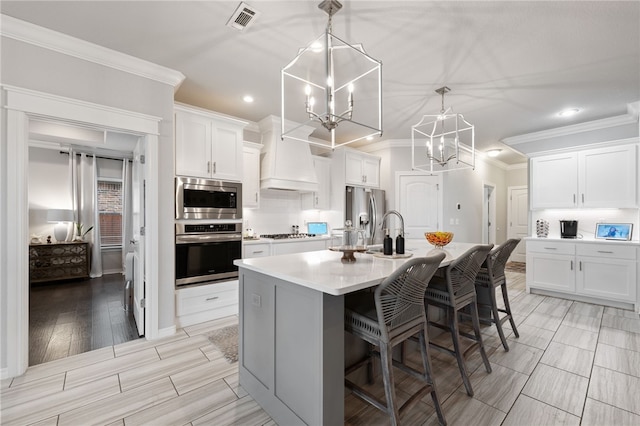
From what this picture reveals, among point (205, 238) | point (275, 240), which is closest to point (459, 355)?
point (275, 240)

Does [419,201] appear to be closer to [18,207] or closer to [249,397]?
[249,397]

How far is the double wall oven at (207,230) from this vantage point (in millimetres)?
3078

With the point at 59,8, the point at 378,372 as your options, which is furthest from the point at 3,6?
the point at 378,372

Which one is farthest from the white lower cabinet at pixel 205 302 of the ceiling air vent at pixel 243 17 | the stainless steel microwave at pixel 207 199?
the ceiling air vent at pixel 243 17

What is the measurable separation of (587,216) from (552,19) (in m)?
3.65

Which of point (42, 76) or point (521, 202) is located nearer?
point (42, 76)

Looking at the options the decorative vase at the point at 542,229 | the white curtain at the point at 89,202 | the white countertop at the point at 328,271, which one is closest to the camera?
the white countertop at the point at 328,271

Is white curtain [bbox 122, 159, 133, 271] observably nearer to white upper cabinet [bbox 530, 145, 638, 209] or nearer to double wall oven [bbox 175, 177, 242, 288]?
double wall oven [bbox 175, 177, 242, 288]

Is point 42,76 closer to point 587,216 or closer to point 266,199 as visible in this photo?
point 266,199

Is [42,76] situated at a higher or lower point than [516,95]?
lower

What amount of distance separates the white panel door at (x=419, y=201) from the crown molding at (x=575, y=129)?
1.46 metres

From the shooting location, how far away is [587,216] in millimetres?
4387

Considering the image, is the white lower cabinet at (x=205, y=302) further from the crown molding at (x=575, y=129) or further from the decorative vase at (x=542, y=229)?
the crown molding at (x=575, y=129)

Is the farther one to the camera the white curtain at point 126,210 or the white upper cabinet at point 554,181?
the white curtain at point 126,210
